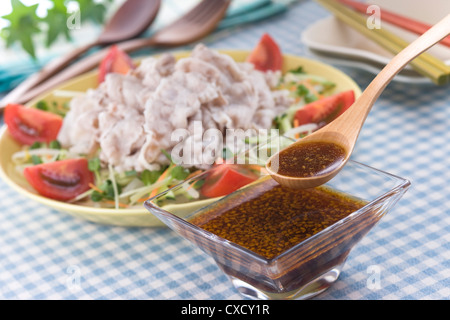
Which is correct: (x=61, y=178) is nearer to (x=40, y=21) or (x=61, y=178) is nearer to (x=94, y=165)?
(x=94, y=165)

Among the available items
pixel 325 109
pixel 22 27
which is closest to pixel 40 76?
pixel 22 27

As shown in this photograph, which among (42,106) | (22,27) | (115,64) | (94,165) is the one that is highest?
(22,27)

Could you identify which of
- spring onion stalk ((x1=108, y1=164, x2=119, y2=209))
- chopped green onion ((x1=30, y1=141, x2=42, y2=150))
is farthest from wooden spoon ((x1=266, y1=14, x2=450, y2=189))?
chopped green onion ((x1=30, y1=141, x2=42, y2=150))

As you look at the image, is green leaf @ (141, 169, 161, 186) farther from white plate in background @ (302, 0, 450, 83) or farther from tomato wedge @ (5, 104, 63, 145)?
white plate in background @ (302, 0, 450, 83)

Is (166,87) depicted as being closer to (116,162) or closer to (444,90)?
(116,162)

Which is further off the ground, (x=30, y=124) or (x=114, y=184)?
(x=30, y=124)
